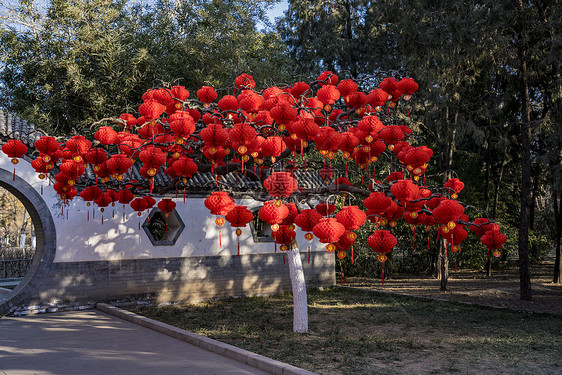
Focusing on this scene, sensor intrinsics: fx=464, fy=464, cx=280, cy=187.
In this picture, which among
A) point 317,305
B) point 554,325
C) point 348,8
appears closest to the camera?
point 554,325

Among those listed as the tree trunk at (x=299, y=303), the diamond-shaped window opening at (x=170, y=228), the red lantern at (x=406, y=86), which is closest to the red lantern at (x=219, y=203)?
the tree trunk at (x=299, y=303)

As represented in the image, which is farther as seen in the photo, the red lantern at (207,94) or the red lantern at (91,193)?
the red lantern at (91,193)

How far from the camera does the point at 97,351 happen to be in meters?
6.49

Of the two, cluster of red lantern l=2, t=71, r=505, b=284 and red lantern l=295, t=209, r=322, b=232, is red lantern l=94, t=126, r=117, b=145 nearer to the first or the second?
cluster of red lantern l=2, t=71, r=505, b=284

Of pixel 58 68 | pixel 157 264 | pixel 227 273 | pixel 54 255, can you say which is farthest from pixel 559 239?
pixel 58 68

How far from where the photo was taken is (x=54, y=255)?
9586mm

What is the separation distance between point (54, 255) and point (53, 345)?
10.4ft

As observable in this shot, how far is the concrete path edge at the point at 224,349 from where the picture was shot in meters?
5.39

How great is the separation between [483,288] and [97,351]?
1065 centimetres

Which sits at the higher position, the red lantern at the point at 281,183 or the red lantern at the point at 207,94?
the red lantern at the point at 207,94

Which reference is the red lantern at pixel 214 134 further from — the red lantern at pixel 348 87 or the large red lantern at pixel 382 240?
the large red lantern at pixel 382 240

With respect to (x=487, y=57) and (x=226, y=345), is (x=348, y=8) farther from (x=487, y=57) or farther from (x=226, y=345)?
(x=226, y=345)

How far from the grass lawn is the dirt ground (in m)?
1.04

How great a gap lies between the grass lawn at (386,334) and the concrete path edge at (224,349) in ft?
0.85
